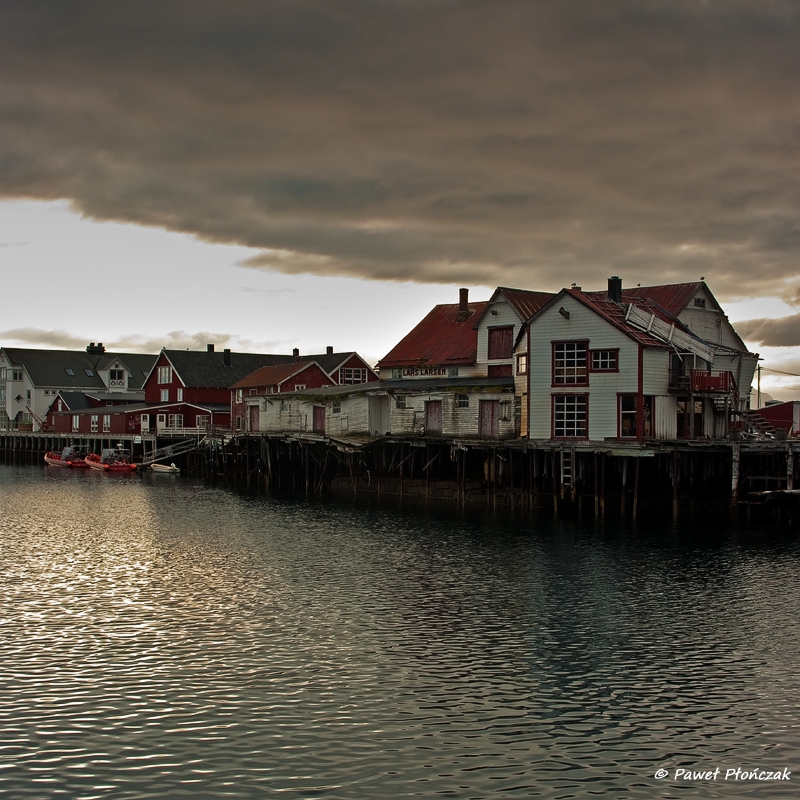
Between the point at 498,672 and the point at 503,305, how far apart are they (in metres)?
41.2

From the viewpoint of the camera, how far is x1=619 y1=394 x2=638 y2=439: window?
44.7 meters

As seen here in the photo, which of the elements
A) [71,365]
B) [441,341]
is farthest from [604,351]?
[71,365]

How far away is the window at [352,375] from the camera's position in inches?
3479

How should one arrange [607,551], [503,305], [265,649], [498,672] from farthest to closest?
[503,305], [607,551], [265,649], [498,672]

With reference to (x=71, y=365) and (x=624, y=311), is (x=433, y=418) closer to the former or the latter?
(x=624, y=311)

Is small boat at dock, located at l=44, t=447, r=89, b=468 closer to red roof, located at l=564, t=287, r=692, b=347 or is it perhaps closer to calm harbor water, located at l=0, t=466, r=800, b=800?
calm harbor water, located at l=0, t=466, r=800, b=800

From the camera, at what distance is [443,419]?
54438 millimetres

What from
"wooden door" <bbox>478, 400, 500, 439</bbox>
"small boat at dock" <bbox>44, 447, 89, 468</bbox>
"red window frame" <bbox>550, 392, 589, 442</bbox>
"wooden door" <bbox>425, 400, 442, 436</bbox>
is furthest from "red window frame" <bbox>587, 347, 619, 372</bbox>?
"small boat at dock" <bbox>44, 447, 89, 468</bbox>

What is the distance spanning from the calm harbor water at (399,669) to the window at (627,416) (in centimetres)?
915

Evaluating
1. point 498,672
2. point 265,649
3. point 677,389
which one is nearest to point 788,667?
point 498,672

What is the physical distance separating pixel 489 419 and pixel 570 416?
21.5 feet

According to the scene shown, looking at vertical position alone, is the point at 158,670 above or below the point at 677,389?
below

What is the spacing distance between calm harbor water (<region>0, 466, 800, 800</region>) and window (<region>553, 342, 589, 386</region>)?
12.0m

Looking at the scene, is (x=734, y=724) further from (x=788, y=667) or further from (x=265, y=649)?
(x=265, y=649)
